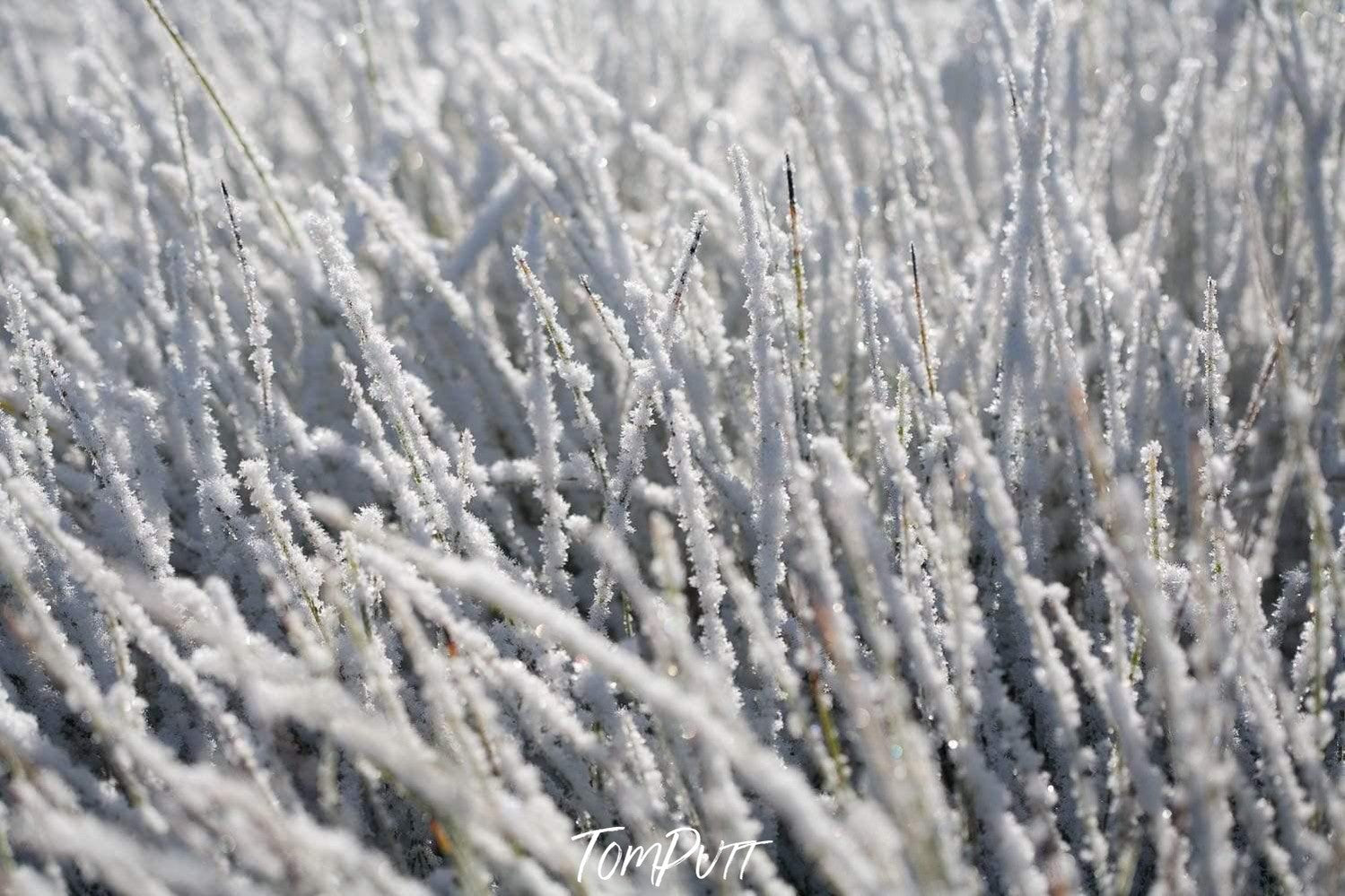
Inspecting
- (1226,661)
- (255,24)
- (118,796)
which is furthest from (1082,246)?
(255,24)

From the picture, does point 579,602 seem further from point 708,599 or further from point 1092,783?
point 1092,783

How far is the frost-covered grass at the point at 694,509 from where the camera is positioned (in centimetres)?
52

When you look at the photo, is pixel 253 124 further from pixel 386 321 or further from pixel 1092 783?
pixel 1092 783

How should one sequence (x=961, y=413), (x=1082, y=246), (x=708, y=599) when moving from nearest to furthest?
(x=961, y=413), (x=708, y=599), (x=1082, y=246)

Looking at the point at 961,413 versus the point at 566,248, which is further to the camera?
the point at 566,248

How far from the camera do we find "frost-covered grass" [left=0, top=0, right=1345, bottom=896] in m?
0.52

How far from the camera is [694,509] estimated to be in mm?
656

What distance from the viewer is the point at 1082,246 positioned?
2.79 ft

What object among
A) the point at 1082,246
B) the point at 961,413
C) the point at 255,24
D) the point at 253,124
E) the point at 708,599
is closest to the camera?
the point at 961,413

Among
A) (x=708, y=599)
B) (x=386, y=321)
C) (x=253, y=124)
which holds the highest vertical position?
(x=253, y=124)

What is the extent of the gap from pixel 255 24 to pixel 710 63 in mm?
703

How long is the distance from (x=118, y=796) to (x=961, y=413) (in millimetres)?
529

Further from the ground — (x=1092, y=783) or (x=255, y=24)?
(x=255, y=24)

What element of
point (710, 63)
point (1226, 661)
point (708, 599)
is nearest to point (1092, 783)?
point (1226, 661)
